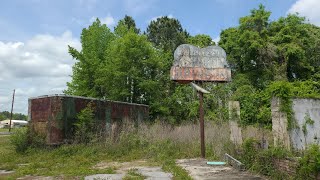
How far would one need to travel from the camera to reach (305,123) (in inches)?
333

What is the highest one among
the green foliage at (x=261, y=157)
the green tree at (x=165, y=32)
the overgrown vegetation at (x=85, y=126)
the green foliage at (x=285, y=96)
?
the green tree at (x=165, y=32)

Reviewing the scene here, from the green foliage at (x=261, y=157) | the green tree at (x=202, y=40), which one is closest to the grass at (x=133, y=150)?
the green foliage at (x=261, y=157)

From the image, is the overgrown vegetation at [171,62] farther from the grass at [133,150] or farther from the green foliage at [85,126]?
the green foliage at [85,126]

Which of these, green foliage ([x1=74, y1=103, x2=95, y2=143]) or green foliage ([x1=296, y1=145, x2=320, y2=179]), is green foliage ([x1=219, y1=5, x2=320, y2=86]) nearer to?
green foliage ([x1=74, y1=103, x2=95, y2=143])

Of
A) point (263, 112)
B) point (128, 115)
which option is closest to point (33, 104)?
point (128, 115)

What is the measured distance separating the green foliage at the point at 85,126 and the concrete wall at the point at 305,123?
342 inches

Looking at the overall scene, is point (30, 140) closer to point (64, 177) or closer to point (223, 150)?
point (64, 177)

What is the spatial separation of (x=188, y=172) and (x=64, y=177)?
10.3 feet

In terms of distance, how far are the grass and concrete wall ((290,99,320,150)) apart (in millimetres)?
2818

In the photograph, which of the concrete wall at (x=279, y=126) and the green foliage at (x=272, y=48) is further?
the green foliage at (x=272, y=48)

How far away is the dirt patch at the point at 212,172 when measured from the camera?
26.5 feet

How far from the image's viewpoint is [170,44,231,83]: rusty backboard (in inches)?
500

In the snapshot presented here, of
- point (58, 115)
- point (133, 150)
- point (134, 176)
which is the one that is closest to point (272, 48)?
point (133, 150)

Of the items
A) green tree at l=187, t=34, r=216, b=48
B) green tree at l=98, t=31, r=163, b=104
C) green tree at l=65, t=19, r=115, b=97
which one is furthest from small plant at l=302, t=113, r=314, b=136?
green tree at l=187, t=34, r=216, b=48
